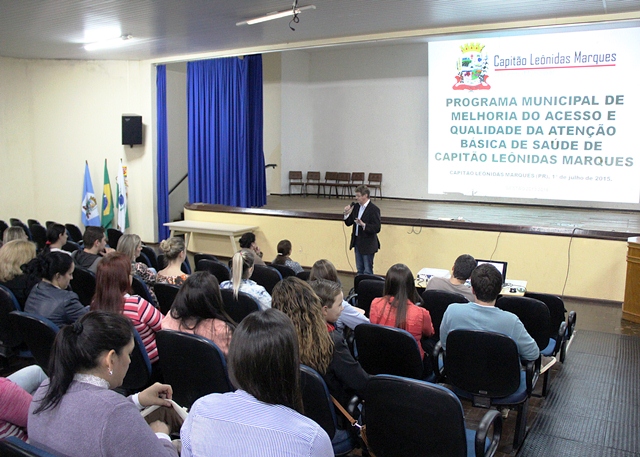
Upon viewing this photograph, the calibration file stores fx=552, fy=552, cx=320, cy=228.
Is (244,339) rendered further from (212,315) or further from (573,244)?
(573,244)

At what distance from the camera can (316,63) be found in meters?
14.1

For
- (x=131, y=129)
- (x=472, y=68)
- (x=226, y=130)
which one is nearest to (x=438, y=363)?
(x=472, y=68)

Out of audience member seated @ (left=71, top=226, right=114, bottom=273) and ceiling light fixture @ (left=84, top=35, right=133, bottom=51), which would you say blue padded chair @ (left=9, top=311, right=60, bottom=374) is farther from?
ceiling light fixture @ (left=84, top=35, right=133, bottom=51)

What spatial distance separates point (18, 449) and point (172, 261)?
9.64 feet

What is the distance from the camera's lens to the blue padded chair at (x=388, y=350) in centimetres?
299

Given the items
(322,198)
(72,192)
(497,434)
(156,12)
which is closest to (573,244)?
(497,434)

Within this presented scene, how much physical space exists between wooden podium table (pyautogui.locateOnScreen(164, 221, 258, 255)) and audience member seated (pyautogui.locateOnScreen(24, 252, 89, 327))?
514 centimetres

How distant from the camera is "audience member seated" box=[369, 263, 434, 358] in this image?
3.43m

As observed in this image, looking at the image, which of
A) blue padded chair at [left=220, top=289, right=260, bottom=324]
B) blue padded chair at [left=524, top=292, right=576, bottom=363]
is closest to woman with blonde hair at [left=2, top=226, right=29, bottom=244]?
blue padded chair at [left=220, top=289, right=260, bottom=324]

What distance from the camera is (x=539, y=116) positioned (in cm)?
762

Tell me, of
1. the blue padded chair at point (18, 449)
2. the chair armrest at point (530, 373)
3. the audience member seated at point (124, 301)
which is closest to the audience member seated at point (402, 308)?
the chair armrest at point (530, 373)

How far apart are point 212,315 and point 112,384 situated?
3.88 ft

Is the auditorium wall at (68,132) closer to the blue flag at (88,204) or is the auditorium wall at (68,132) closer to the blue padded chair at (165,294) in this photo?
the blue flag at (88,204)

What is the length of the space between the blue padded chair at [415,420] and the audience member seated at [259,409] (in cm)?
76
